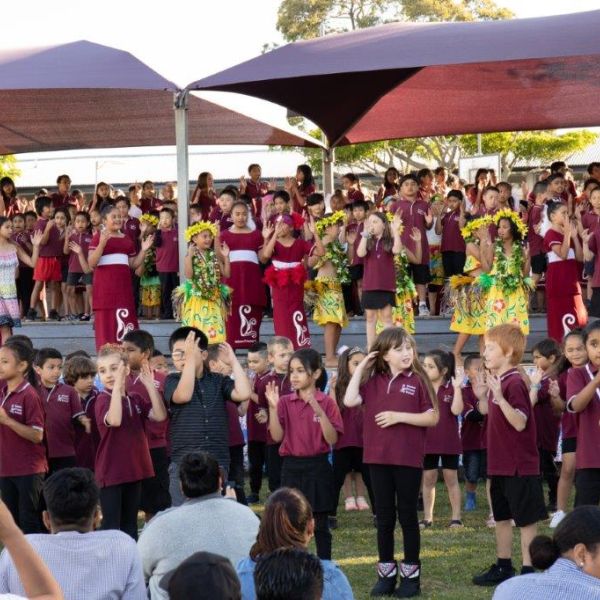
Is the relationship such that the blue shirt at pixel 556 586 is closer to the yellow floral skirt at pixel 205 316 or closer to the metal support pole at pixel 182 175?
the yellow floral skirt at pixel 205 316

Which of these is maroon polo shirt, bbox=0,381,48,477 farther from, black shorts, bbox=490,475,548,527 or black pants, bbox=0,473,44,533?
black shorts, bbox=490,475,548,527

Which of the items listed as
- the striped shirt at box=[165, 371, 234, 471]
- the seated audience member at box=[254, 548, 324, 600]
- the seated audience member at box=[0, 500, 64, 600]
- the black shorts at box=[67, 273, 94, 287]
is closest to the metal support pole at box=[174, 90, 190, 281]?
the black shorts at box=[67, 273, 94, 287]

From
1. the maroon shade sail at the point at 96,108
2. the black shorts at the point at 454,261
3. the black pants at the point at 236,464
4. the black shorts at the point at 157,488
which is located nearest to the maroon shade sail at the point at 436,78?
the maroon shade sail at the point at 96,108

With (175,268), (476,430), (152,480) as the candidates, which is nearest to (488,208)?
(175,268)

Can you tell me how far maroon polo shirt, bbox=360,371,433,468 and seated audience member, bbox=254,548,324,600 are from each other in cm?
365

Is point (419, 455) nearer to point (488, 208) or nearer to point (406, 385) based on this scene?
point (406, 385)

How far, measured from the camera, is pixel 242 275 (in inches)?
523

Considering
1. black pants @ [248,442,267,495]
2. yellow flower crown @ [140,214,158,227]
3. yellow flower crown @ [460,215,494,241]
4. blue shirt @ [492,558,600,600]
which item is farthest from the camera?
yellow flower crown @ [140,214,158,227]

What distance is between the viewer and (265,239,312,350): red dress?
42.7 ft

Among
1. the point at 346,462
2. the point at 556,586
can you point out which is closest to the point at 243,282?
the point at 346,462

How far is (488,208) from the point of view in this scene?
1425 cm

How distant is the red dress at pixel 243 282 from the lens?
1327 centimetres

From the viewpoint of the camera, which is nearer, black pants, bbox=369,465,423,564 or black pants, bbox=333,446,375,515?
black pants, bbox=369,465,423,564

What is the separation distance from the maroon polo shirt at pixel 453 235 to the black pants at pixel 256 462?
5615mm
